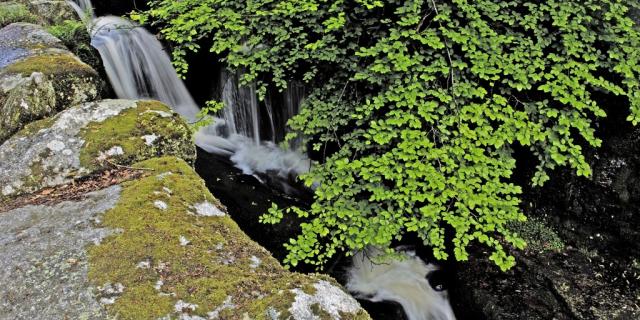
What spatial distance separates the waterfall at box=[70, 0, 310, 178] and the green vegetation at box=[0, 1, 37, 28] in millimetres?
896

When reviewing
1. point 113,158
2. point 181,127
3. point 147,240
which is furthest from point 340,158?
point 147,240

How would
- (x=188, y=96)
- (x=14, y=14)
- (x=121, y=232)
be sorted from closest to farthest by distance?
(x=121, y=232), (x=14, y=14), (x=188, y=96)

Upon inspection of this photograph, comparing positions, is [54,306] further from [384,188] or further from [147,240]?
[384,188]

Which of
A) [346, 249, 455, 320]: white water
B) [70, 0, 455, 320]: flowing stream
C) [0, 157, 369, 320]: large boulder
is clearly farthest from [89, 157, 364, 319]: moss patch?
[70, 0, 455, 320]: flowing stream

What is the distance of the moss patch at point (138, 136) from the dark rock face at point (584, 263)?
3841 millimetres

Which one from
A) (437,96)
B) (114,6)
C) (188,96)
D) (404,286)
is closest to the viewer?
(437,96)

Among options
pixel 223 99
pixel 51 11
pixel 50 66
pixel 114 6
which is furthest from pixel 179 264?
pixel 114 6

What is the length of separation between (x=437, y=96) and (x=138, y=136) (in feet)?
9.15

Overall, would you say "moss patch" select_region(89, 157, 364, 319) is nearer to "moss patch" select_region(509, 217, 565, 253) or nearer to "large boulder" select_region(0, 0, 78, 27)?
"moss patch" select_region(509, 217, 565, 253)

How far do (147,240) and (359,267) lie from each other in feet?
12.2

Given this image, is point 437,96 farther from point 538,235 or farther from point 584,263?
point 584,263

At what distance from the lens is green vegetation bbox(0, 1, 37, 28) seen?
7113mm

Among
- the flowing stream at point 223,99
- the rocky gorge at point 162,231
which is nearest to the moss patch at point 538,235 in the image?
the rocky gorge at point 162,231

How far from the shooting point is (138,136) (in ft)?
12.3
